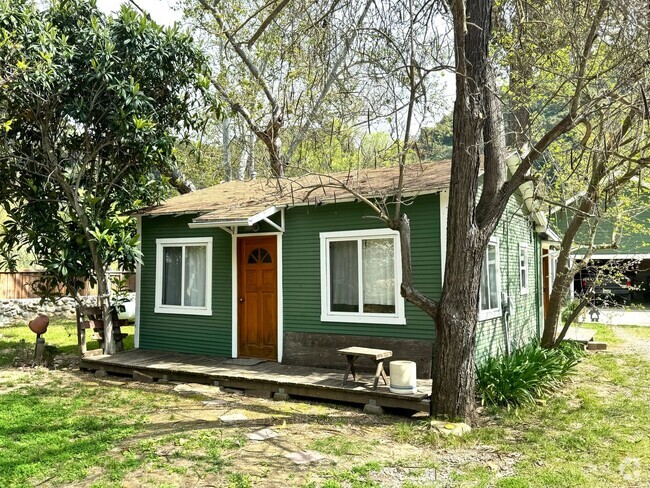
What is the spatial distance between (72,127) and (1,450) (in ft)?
21.7

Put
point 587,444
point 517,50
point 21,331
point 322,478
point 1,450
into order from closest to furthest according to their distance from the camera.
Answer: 1. point 322,478
2. point 1,450
3. point 587,444
4. point 517,50
5. point 21,331

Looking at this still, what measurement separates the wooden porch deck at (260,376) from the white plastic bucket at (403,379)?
91mm

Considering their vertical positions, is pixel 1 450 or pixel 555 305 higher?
pixel 555 305

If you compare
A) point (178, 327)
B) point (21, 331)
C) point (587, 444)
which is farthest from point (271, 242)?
point (21, 331)

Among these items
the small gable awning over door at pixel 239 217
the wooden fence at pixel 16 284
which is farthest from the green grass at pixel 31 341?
the small gable awning over door at pixel 239 217

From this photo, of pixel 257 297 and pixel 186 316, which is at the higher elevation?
pixel 257 297

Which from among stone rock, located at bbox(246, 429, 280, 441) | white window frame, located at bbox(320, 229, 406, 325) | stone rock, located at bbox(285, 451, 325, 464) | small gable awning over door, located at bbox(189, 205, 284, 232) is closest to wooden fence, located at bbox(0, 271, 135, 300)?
small gable awning over door, located at bbox(189, 205, 284, 232)

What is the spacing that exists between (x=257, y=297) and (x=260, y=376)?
6.22 ft

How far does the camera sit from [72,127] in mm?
10047

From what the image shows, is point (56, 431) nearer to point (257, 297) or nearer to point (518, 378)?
point (257, 297)

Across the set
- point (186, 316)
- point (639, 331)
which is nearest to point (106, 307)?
point (186, 316)

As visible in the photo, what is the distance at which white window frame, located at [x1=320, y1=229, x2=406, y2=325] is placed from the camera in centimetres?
815

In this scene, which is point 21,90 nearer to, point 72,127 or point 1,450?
point 72,127

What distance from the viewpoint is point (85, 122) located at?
30.3ft
